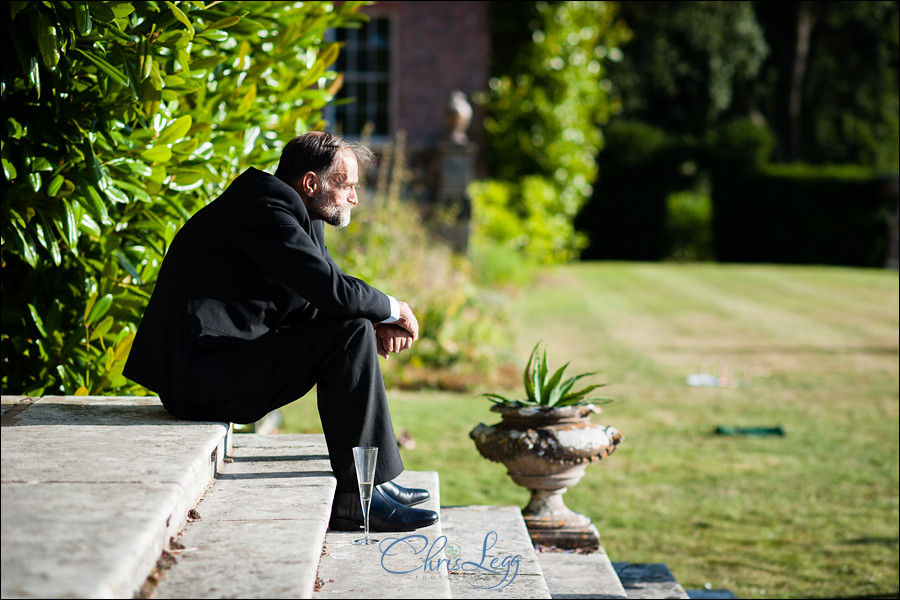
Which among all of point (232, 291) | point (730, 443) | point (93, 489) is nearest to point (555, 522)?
point (232, 291)

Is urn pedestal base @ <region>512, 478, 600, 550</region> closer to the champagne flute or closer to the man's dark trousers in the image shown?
the man's dark trousers

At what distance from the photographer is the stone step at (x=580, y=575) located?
3.57m

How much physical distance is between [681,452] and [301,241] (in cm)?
430

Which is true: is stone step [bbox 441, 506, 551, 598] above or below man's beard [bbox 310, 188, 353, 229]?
below

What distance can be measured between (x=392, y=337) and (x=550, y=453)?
3.49ft

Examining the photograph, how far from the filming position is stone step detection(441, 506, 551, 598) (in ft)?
9.64

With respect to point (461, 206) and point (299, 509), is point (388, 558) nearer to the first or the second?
point (299, 509)

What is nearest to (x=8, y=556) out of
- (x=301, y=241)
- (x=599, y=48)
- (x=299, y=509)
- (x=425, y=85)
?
(x=299, y=509)

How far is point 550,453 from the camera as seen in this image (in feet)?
13.6

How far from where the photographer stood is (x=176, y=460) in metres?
2.66

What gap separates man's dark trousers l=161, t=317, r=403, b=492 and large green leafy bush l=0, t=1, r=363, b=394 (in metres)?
0.78

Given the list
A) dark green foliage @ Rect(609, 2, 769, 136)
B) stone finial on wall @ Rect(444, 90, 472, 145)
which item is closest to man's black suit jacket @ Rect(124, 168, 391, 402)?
stone finial on wall @ Rect(444, 90, 472, 145)

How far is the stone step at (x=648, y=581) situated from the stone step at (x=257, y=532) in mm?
1447

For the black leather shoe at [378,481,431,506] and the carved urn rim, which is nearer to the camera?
the black leather shoe at [378,481,431,506]
